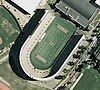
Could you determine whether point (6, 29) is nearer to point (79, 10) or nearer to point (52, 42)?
point (52, 42)

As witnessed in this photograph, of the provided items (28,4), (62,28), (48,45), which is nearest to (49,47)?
(48,45)

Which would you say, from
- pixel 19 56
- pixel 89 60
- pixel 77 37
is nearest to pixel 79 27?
pixel 77 37

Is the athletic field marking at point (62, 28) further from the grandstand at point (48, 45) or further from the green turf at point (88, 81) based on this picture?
the green turf at point (88, 81)

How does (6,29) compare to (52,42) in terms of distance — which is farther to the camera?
(52,42)

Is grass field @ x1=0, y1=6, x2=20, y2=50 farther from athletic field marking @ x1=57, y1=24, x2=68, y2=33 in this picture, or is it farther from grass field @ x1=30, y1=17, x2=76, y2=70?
athletic field marking @ x1=57, y1=24, x2=68, y2=33

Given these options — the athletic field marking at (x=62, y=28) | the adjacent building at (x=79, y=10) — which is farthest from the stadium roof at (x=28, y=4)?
the athletic field marking at (x=62, y=28)

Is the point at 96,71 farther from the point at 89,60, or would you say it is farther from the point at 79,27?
the point at 79,27
